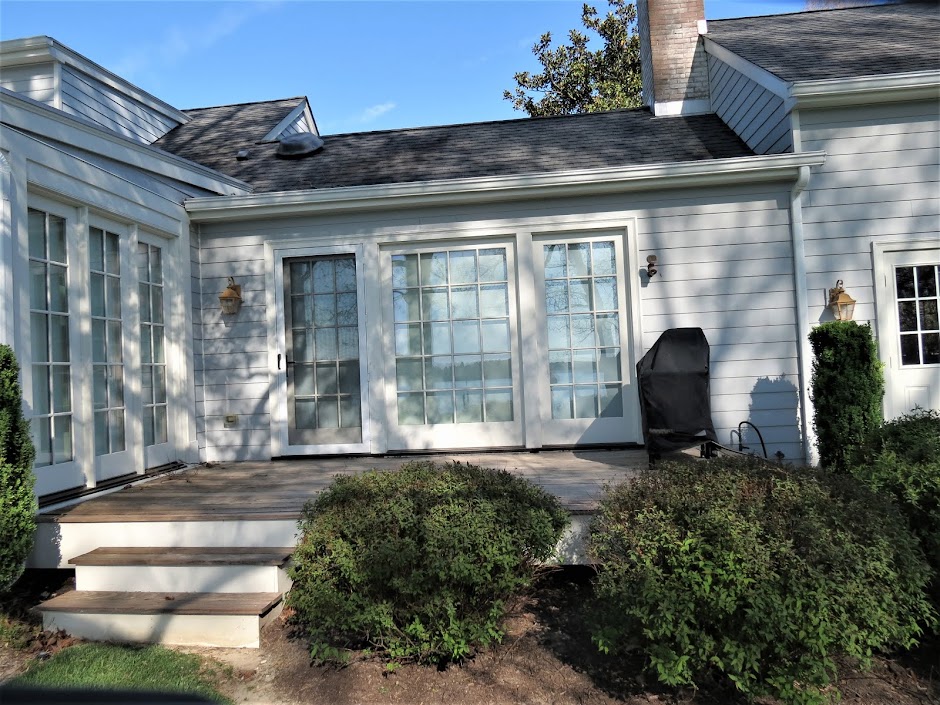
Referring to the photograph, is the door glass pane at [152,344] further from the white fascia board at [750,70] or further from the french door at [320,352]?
the white fascia board at [750,70]

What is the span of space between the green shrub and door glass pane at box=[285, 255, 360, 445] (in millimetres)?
3501

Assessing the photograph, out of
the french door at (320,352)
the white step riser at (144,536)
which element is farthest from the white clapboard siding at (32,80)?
the white step riser at (144,536)

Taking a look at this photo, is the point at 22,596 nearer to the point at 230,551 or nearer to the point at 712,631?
the point at 230,551

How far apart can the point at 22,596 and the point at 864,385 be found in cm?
568

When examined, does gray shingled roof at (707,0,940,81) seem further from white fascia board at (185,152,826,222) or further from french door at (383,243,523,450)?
french door at (383,243,523,450)

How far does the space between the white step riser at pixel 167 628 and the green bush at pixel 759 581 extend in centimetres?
171

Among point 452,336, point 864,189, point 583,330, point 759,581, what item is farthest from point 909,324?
point 759,581

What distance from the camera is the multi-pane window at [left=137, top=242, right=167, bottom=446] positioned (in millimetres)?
5199

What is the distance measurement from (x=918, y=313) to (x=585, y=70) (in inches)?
630

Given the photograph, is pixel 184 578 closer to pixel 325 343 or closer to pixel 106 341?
pixel 106 341

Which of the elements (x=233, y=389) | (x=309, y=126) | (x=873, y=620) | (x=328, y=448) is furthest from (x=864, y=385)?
(x=309, y=126)

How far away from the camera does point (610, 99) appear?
60.2ft

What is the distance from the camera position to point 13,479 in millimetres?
3242

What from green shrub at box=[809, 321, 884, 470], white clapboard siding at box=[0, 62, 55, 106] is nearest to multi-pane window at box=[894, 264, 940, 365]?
green shrub at box=[809, 321, 884, 470]
